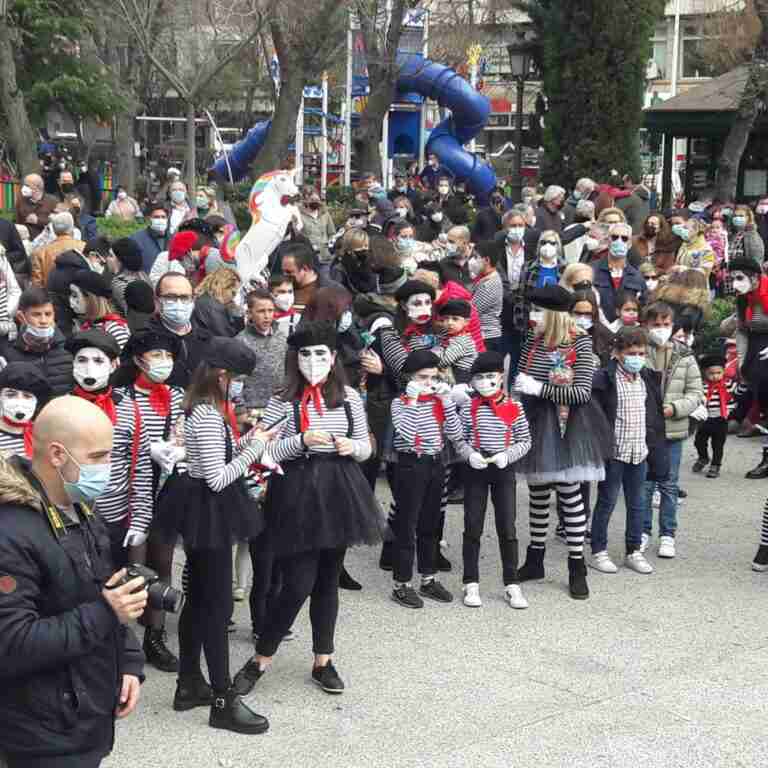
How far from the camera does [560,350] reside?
322 inches

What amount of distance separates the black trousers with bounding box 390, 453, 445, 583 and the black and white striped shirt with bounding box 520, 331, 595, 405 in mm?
926

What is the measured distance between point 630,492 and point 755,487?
9.10 ft

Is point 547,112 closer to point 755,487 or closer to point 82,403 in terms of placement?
point 755,487

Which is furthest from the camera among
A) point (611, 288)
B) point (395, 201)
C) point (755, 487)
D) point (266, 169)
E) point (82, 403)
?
point (266, 169)

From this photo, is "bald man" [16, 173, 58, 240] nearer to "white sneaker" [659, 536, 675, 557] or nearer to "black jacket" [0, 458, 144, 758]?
"white sneaker" [659, 536, 675, 557]

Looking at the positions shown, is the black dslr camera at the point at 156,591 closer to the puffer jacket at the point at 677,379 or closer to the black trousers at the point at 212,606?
the black trousers at the point at 212,606

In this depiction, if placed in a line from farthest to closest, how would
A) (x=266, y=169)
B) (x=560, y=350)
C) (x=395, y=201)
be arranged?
1. (x=266, y=169)
2. (x=395, y=201)
3. (x=560, y=350)

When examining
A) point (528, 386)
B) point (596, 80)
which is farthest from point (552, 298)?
point (596, 80)

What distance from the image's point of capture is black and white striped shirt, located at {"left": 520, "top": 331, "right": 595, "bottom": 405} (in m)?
8.06

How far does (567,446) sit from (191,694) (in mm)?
3061

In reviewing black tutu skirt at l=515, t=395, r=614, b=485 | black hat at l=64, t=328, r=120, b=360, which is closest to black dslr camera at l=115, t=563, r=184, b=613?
black hat at l=64, t=328, r=120, b=360

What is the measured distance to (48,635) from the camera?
3527mm

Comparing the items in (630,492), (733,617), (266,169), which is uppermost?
(266,169)

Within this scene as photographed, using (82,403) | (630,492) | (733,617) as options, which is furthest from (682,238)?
(82,403)
